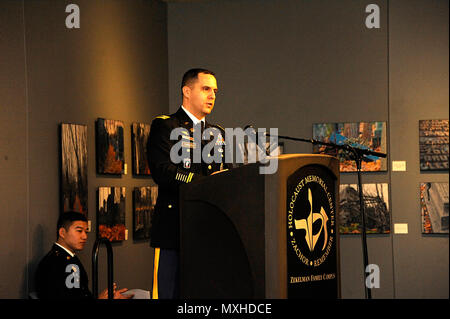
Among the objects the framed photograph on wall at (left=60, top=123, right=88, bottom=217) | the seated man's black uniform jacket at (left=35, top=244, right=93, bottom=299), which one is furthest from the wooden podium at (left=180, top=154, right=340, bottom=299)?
the framed photograph on wall at (left=60, top=123, right=88, bottom=217)

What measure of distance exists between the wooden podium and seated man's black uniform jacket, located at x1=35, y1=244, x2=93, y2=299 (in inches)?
75.9

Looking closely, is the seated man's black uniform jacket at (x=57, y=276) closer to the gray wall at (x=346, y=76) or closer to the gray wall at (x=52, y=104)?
the gray wall at (x=52, y=104)

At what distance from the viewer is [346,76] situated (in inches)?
255

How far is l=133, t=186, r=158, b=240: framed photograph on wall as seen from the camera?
Result: 226 inches

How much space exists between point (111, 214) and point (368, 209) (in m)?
2.44

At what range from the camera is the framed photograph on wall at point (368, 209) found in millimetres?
6355

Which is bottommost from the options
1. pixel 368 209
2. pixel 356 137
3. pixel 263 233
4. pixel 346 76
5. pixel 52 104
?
pixel 368 209

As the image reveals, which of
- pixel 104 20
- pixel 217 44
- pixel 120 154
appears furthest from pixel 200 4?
pixel 120 154

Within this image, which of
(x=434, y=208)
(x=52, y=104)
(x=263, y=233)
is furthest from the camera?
(x=434, y=208)

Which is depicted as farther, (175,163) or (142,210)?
(142,210)

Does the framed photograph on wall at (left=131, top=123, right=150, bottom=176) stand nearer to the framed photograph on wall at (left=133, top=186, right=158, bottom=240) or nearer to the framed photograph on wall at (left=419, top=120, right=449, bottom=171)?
the framed photograph on wall at (left=133, top=186, right=158, bottom=240)

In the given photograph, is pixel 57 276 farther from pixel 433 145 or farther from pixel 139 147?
pixel 433 145

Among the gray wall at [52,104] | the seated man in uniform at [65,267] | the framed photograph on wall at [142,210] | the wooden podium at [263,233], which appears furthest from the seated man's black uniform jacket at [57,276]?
the wooden podium at [263,233]

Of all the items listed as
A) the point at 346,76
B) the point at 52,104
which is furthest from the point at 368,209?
the point at 52,104
